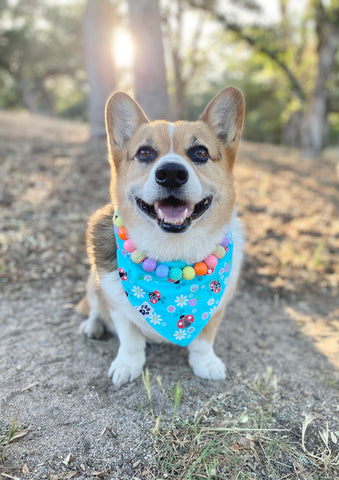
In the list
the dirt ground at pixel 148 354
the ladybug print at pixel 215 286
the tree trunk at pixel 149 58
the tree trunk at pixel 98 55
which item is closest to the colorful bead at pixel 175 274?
the ladybug print at pixel 215 286

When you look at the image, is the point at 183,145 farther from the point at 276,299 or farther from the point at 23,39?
the point at 23,39

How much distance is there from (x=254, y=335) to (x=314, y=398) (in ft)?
2.71

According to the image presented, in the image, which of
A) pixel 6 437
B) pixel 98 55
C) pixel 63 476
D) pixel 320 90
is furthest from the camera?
pixel 320 90

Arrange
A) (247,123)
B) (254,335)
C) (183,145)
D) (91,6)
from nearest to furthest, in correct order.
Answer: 1. (183,145)
2. (254,335)
3. (91,6)
4. (247,123)

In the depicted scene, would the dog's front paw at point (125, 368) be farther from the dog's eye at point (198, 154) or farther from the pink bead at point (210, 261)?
the dog's eye at point (198, 154)

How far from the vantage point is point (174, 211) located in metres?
2.09

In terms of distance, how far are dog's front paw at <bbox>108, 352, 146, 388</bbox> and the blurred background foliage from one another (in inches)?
193

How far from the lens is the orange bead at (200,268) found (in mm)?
2295

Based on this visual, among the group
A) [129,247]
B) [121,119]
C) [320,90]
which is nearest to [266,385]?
[129,247]

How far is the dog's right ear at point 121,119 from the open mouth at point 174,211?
0.55 metres

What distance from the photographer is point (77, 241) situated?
4223mm

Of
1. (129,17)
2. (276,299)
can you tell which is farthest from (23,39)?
(276,299)

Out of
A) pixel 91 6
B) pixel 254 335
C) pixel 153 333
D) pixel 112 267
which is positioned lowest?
pixel 254 335

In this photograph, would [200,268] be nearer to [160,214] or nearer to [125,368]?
[160,214]
